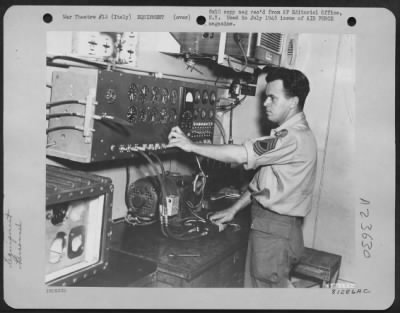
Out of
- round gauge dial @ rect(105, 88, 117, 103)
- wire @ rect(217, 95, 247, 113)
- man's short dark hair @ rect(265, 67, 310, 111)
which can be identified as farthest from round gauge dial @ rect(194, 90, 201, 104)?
wire @ rect(217, 95, 247, 113)

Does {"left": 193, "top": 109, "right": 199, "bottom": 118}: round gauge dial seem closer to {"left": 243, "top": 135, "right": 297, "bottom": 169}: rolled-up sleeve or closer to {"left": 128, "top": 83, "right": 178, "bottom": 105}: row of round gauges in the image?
{"left": 128, "top": 83, "right": 178, "bottom": 105}: row of round gauges

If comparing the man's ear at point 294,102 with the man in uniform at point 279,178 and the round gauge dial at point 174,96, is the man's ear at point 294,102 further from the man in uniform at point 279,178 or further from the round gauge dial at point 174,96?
the round gauge dial at point 174,96

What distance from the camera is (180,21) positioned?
57.5 inches

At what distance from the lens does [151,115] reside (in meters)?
1.59

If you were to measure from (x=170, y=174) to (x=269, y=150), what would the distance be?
1.90 feet

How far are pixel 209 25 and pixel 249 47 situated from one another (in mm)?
380

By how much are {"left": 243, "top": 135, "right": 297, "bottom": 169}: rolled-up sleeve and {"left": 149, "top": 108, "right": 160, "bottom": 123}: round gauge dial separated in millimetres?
386

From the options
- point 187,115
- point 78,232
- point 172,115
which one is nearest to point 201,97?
point 187,115

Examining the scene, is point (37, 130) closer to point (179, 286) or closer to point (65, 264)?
point (65, 264)

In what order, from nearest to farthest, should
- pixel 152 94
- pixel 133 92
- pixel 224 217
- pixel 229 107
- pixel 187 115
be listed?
1. pixel 133 92
2. pixel 152 94
3. pixel 187 115
4. pixel 224 217
5. pixel 229 107

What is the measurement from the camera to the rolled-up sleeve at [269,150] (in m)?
1.61

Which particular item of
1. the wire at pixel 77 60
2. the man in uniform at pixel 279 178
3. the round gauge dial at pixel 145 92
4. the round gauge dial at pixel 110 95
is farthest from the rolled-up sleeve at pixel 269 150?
the wire at pixel 77 60

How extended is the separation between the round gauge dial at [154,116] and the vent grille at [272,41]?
2.07 feet

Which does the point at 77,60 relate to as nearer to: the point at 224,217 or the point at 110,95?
the point at 110,95
